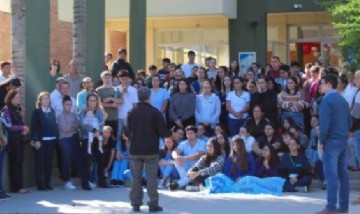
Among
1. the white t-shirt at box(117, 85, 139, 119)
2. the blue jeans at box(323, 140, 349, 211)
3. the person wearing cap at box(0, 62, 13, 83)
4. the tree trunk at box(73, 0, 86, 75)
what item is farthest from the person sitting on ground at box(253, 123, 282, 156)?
Answer: the person wearing cap at box(0, 62, 13, 83)

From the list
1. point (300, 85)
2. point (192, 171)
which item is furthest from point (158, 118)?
point (300, 85)

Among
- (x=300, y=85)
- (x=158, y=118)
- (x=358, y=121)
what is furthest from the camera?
(x=300, y=85)

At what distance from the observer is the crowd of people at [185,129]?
13.7 m

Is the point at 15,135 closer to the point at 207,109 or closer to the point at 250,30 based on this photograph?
the point at 207,109

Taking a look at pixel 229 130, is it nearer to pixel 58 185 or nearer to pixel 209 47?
pixel 58 185

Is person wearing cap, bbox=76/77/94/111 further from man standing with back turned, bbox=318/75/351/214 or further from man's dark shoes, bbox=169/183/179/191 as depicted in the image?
man standing with back turned, bbox=318/75/351/214

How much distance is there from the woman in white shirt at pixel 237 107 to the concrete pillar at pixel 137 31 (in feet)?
21.6

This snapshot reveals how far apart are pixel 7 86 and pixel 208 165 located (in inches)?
164

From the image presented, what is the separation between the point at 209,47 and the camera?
26.9m

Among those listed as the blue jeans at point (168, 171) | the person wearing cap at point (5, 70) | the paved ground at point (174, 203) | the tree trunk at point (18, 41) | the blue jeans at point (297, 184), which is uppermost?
the tree trunk at point (18, 41)

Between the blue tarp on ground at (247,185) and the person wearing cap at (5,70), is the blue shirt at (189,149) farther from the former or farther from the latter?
the person wearing cap at (5,70)

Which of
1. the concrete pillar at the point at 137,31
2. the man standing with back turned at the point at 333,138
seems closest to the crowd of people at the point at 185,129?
the man standing with back turned at the point at 333,138

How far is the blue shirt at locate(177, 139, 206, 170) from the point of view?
14359mm

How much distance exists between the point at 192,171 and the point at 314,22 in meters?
14.0
